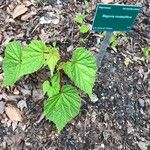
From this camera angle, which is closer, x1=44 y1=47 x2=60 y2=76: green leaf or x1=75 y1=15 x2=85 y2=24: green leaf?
x1=44 y1=47 x2=60 y2=76: green leaf

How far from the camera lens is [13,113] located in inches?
106

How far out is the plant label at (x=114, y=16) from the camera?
226 cm

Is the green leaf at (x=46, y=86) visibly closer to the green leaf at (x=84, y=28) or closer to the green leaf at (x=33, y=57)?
the green leaf at (x=33, y=57)

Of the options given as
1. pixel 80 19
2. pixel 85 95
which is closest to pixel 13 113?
pixel 85 95

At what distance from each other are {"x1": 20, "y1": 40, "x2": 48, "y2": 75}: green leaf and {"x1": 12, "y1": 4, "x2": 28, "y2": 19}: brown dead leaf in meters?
0.78

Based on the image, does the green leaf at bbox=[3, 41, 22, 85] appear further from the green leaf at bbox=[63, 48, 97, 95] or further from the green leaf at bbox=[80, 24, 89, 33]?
the green leaf at bbox=[80, 24, 89, 33]

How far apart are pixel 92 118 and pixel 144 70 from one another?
0.76m

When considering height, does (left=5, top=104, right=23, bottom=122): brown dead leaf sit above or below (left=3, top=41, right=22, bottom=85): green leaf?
below

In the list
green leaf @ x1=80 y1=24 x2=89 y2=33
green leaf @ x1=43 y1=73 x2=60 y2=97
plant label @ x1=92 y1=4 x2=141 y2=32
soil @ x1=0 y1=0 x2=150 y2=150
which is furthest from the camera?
green leaf @ x1=80 y1=24 x2=89 y2=33

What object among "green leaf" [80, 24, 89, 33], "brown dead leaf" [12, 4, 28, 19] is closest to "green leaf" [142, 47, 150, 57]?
"green leaf" [80, 24, 89, 33]

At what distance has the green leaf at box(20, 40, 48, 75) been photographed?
2.48 m

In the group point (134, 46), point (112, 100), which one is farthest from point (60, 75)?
point (134, 46)

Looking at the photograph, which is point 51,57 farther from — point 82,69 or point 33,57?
point 82,69

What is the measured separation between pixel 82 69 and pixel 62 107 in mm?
325
